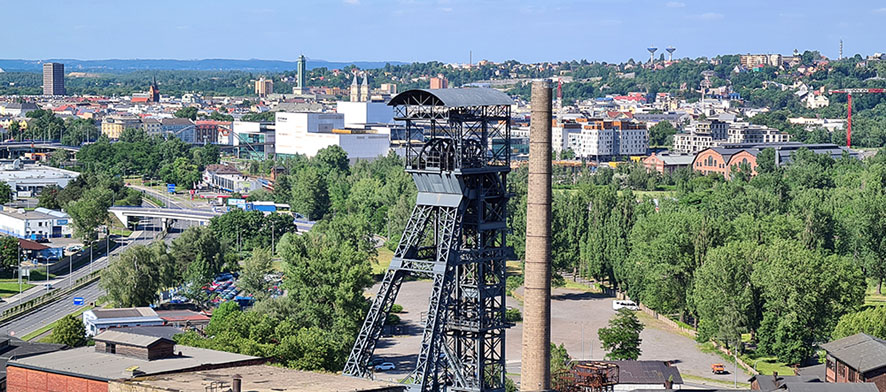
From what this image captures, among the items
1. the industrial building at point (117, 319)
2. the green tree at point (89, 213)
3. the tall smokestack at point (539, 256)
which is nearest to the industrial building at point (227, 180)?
the green tree at point (89, 213)

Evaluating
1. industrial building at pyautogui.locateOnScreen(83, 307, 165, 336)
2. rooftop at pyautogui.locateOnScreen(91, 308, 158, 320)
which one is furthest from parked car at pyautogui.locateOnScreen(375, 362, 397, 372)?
rooftop at pyautogui.locateOnScreen(91, 308, 158, 320)

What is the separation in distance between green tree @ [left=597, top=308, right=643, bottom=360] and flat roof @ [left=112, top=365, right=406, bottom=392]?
26083mm

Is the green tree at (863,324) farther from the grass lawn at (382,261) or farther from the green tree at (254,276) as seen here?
the grass lawn at (382,261)

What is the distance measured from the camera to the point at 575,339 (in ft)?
245

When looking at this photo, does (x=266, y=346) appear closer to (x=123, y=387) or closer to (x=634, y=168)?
(x=123, y=387)

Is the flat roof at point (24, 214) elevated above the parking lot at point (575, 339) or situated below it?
above

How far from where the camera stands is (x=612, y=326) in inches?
2756

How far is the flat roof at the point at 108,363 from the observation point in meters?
41.8

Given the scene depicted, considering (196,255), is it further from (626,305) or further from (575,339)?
(626,305)

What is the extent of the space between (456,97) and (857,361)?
1945cm

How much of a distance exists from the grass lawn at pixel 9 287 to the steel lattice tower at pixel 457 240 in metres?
49.0

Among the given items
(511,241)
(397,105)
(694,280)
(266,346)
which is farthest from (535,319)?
(511,241)

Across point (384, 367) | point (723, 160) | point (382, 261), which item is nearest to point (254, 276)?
point (384, 367)

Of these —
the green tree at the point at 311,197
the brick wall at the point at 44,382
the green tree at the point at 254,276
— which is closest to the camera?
the brick wall at the point at 44,382
